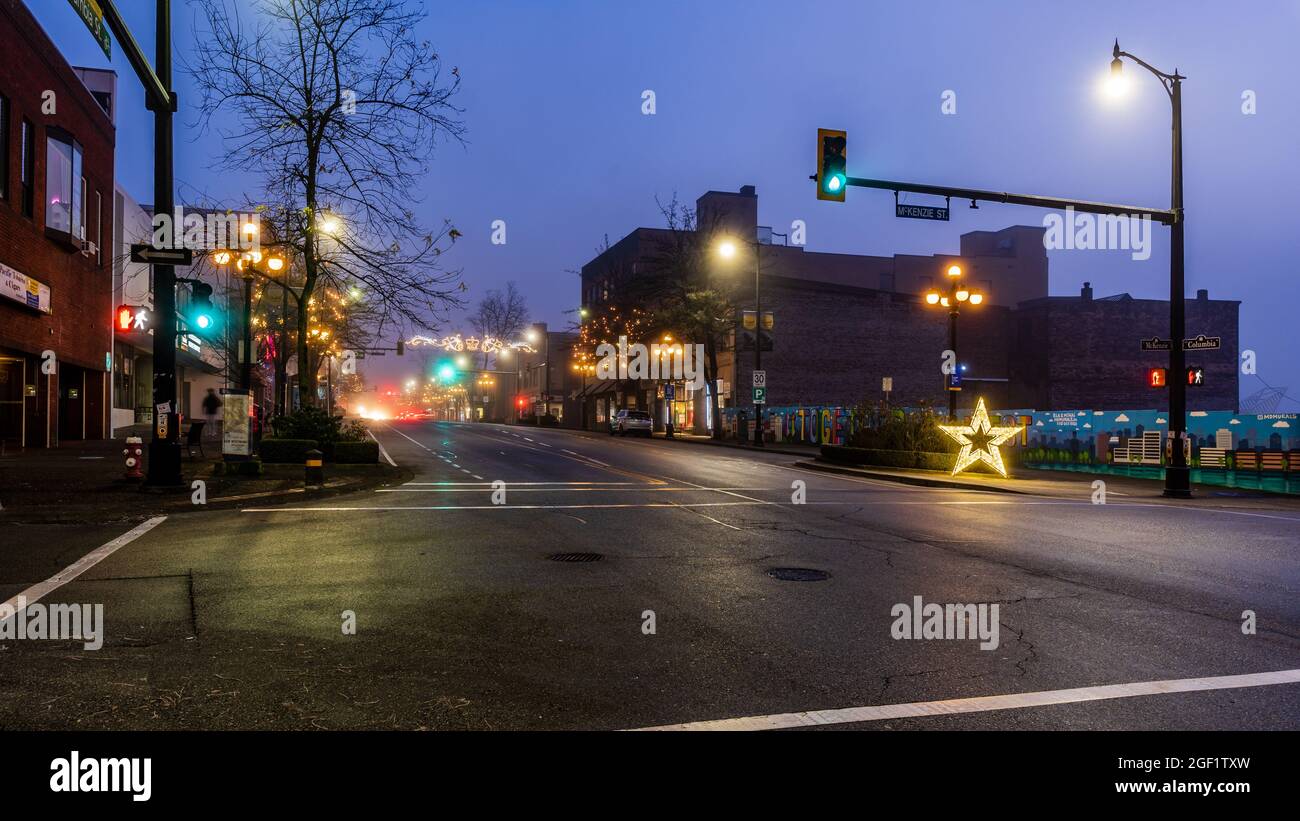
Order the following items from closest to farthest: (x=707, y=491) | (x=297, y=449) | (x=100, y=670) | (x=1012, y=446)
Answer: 1. (x=100, y=670)
2. (x=707, y=491)
3. (x=297, y=449)
4. (x=1012, y=446)

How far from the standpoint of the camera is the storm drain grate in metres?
9.47

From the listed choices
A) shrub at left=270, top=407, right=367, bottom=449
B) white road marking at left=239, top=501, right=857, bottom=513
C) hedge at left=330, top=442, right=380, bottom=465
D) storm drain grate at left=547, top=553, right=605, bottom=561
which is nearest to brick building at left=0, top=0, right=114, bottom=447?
shrub at left=270, top=407, right=367, bottom=449

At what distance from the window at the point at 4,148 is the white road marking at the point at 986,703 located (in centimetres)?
2527

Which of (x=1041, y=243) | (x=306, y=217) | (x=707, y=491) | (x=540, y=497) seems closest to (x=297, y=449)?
(x=306, y=217)

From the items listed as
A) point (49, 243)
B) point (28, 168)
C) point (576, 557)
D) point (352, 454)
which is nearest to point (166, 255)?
point (576, 557)

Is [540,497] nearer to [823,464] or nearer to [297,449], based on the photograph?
[297,449]

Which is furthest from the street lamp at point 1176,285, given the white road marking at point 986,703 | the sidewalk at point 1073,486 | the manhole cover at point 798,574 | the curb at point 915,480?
the white road marking at point 986,703

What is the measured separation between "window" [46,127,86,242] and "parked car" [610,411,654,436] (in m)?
31.5

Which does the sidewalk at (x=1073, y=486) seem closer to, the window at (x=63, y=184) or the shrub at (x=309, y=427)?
the shrub at (x=309, y=427)

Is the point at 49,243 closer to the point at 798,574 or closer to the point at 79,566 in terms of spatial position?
the point at 79,566
